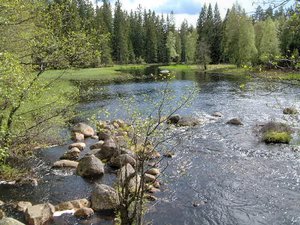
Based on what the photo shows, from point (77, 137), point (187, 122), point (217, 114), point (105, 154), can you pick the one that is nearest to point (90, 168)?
point (105, 154)

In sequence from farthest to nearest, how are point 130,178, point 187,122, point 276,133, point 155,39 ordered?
point 155,39 < point 187,122 < point 276,133 < point 130,178

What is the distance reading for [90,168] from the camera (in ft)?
56.1

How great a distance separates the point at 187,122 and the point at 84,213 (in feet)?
54.1

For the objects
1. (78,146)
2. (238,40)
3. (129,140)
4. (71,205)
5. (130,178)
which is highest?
(238,40)

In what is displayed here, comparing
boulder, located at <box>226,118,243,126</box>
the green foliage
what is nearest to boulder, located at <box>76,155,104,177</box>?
boulder, located at <box>226,118,243,126</box>

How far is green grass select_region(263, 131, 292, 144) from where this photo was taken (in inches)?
876

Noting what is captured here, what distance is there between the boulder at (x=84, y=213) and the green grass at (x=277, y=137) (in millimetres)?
14250

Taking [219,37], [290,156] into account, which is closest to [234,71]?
[219,37]

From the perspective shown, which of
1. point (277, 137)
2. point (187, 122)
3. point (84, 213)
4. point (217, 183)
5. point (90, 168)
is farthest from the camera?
point (187, 122)

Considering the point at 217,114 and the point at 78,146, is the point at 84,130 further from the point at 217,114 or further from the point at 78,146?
the point at 217,114

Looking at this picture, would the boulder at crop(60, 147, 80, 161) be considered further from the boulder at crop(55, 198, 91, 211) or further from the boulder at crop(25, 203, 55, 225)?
the boulder at crop(25, 203, 55, 225)

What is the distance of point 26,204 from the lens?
44.4 ft

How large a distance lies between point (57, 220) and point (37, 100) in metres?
4.73

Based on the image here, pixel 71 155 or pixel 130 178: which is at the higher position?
pixel 130 178
